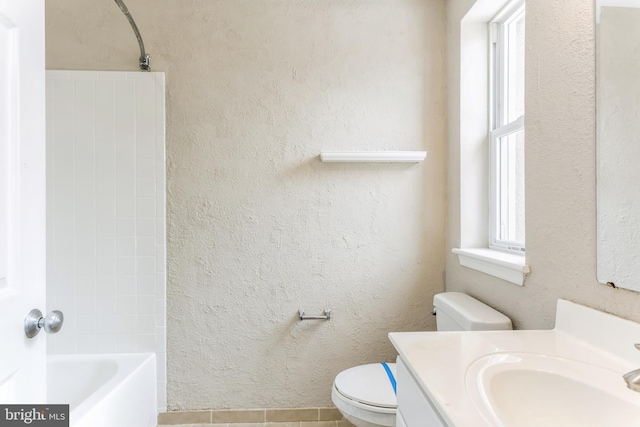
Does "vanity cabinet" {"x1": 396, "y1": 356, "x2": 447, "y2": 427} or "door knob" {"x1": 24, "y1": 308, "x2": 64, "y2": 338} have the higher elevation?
"door knob" {"x1": 24, "y1": 308, "x2": 64, "y2": 338}

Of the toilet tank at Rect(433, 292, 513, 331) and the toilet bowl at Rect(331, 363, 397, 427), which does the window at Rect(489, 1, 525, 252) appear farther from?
the toilet bowl at Rect(331, 363, 397, 427)

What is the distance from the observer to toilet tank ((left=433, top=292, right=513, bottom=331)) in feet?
4.01

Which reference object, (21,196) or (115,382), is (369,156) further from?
(115,382)

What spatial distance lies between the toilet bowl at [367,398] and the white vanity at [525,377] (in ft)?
1.22

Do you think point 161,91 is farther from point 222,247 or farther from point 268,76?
point 222,247

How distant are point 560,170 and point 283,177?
1.22 meters

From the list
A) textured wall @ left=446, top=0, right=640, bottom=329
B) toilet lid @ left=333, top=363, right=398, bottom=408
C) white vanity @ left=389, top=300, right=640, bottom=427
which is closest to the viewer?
white vanity @ left=389, top=300, right=640, bottom=427

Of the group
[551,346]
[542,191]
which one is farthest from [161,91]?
[551,346]

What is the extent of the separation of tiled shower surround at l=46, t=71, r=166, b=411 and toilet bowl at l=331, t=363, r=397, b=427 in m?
1.00

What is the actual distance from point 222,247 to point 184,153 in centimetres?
54

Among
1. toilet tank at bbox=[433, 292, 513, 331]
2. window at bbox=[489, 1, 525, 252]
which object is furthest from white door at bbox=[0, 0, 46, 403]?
window at bbox=[489, 1, 525, 252]

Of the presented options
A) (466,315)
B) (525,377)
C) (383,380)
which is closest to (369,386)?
(383,380)

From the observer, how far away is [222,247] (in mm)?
1791

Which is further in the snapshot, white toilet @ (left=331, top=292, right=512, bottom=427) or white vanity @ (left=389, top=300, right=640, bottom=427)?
white toilet @ (left=331, top=292, right=512, bottom=427)
